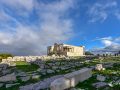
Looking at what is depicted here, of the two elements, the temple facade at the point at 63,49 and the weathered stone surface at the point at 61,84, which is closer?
the weathered stone surface at the point at 61,84

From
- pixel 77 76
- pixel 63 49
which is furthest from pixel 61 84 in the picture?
pixel 63 49

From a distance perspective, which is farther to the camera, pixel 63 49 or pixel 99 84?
pixel 63 49

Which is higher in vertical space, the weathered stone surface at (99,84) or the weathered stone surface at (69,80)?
the weathered stone surface at (69,80)

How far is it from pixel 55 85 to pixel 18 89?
469cm

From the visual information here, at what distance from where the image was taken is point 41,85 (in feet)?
80.4

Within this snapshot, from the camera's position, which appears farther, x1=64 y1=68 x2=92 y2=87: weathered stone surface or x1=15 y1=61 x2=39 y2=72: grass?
x1=15 y1=61 x2=39 y2=72: grass

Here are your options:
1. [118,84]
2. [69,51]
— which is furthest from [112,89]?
[69,51]

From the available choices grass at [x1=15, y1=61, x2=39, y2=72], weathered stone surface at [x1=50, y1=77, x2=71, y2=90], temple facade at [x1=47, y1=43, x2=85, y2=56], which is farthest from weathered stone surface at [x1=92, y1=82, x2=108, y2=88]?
temple facade at [x1=47, y1=43, x2=85, y2=56]

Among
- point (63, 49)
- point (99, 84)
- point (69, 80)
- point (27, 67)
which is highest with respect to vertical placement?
point (63, 49)

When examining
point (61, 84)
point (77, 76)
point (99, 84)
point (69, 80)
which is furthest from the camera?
point (77, 76)

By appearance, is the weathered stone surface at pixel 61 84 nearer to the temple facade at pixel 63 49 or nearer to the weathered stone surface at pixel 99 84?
the weathered stone surface at pixel 99 84

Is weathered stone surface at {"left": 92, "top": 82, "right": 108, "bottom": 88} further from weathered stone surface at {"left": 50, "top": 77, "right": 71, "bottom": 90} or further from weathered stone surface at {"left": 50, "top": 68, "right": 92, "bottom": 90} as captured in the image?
weathered stone surface at {"left": 50, "top": 77, "right": 71, "bottom": 90}

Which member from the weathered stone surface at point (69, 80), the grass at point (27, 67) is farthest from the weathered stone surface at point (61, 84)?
the grass at point (27, 67)

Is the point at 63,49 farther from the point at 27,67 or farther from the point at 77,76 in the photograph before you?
the point at 77,76
